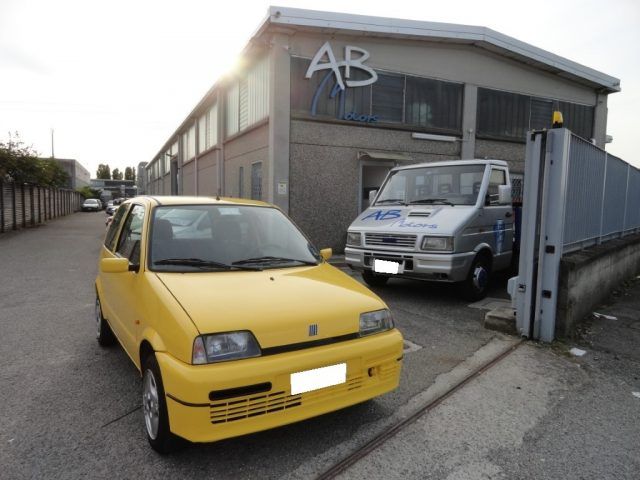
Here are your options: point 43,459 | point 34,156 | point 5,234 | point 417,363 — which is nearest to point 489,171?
point 417,363

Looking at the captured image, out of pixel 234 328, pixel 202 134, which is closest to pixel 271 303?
pixel 234 328

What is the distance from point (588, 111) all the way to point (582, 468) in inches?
672

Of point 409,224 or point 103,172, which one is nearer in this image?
point 409,224

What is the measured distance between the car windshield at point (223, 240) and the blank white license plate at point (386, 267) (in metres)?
2.62

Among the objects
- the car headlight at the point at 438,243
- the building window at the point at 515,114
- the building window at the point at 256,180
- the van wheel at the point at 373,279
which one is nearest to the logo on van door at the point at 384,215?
the car headlight at the point at 438,243

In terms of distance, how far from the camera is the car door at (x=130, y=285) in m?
3.12

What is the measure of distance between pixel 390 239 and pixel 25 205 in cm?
2126

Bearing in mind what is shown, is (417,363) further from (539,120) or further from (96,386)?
(539,120)

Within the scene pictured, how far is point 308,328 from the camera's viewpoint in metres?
2.63

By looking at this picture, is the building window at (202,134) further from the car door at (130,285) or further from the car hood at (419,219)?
the car door at (130,285)

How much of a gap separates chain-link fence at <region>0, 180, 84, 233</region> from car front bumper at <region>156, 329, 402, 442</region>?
784 inches

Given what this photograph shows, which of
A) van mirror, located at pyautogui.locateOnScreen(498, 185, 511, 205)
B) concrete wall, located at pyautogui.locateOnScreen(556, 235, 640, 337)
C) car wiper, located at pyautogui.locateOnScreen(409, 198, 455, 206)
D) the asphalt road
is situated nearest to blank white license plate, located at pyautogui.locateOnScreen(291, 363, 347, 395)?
the asphalt road

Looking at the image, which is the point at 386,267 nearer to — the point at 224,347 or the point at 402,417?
the point at 402,417

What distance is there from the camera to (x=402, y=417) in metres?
3.16
